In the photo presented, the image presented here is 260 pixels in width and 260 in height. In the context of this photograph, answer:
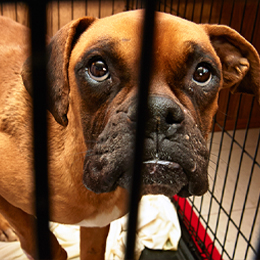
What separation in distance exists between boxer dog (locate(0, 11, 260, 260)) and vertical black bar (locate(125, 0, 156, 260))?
0.23 meters

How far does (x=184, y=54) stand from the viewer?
41.1 inches

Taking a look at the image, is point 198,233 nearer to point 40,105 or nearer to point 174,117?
point 174,117

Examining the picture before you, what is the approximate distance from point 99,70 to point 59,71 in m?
0.13

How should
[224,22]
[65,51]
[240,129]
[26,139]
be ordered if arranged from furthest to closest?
[240,129] < [224,22] < [26,139] < [65,51]

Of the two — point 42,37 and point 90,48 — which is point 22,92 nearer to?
point 90,48

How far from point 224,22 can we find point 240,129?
102cm

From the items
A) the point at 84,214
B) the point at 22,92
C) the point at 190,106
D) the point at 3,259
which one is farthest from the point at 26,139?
the point at 3,259

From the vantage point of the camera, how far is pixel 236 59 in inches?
52.4

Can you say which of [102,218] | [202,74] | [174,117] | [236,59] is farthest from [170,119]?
[102,218]

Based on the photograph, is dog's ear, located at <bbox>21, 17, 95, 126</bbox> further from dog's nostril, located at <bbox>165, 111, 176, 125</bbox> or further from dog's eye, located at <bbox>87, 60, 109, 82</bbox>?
dog's nostril, located at <bbox>165, 111, 176, 125</bbox>

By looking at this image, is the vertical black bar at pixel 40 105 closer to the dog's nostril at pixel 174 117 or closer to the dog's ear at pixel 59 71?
the dog's ear at pixel 59 71

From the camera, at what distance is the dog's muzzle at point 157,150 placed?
90 cm

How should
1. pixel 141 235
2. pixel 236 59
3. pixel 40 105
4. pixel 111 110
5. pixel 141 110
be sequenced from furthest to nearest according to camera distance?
1. pixel 141 235
2. pixel 236 59
3. pixel 111 110
4. pixel 40 105
5. pixel 141 110

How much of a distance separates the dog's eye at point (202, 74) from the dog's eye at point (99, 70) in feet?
0.96
